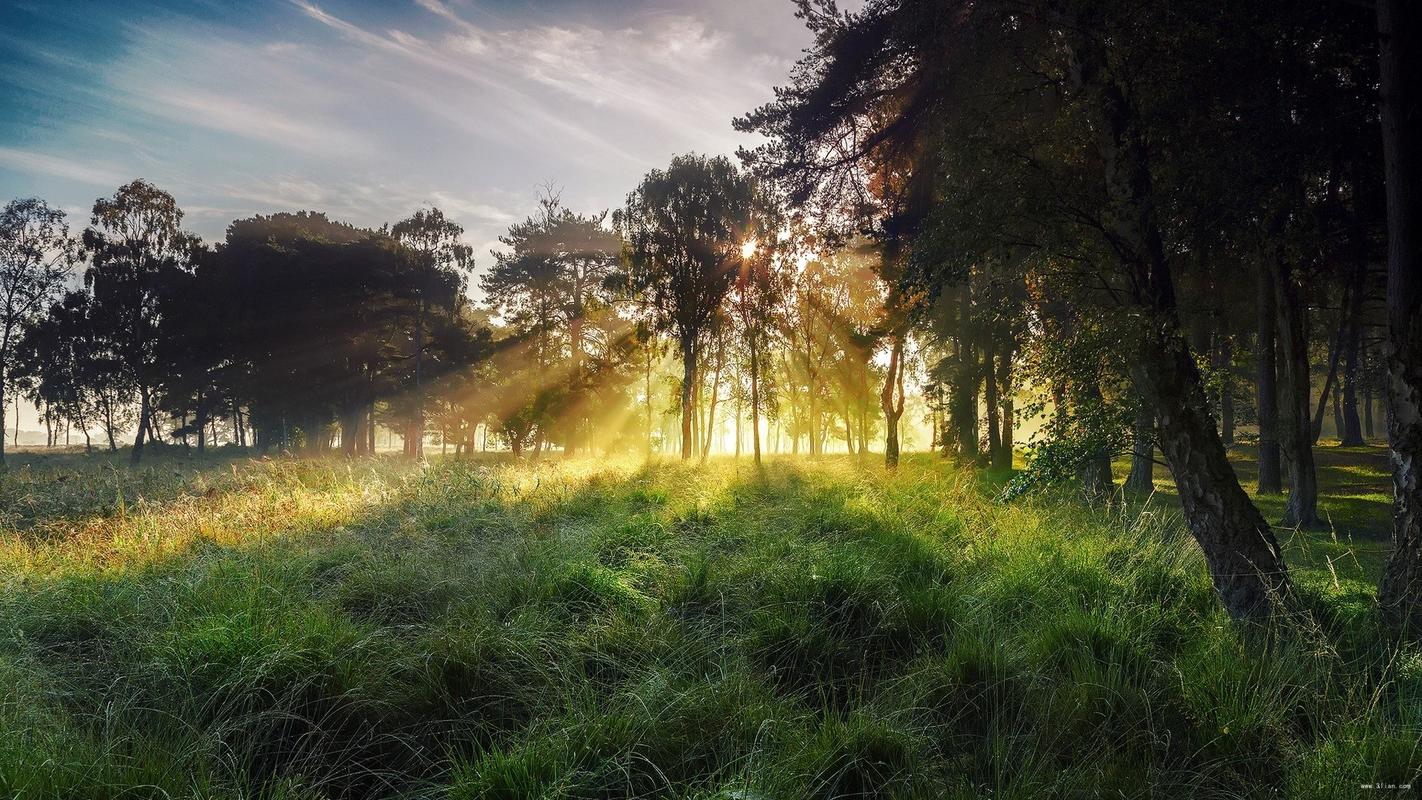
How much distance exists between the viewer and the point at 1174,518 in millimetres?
9383

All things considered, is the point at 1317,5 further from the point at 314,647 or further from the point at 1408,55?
the point at 314,647

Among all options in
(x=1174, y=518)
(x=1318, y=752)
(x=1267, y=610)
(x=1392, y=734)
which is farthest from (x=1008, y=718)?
(x=1174, y=518)

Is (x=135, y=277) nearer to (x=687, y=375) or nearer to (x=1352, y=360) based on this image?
(x=687, y=375)

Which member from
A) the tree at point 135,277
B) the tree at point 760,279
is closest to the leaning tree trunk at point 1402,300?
the tree at point 760,279

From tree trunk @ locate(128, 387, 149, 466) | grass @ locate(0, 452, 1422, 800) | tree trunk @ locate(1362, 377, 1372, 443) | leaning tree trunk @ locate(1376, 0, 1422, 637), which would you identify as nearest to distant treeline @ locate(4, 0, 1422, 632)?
leaning tree trunk @ locate(1376, 0, 1422, 637)

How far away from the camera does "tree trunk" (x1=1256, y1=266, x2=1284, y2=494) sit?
1209cm

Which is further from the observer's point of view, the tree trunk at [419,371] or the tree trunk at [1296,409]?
the tree trunk at [419,371]

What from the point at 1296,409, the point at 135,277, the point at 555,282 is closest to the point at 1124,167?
the point at 1296,409

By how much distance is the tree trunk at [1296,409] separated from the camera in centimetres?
1068

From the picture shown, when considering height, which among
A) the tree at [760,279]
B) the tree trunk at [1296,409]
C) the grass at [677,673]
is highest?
the tree at [760,279]

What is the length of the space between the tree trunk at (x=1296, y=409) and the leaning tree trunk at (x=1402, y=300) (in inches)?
270

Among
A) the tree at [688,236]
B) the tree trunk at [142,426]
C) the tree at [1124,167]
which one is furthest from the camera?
the tree trunk at [142,426]

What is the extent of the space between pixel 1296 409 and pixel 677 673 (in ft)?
42.7

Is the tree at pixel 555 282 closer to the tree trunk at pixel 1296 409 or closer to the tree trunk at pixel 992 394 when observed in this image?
the tree trunk at pixel 992 394
